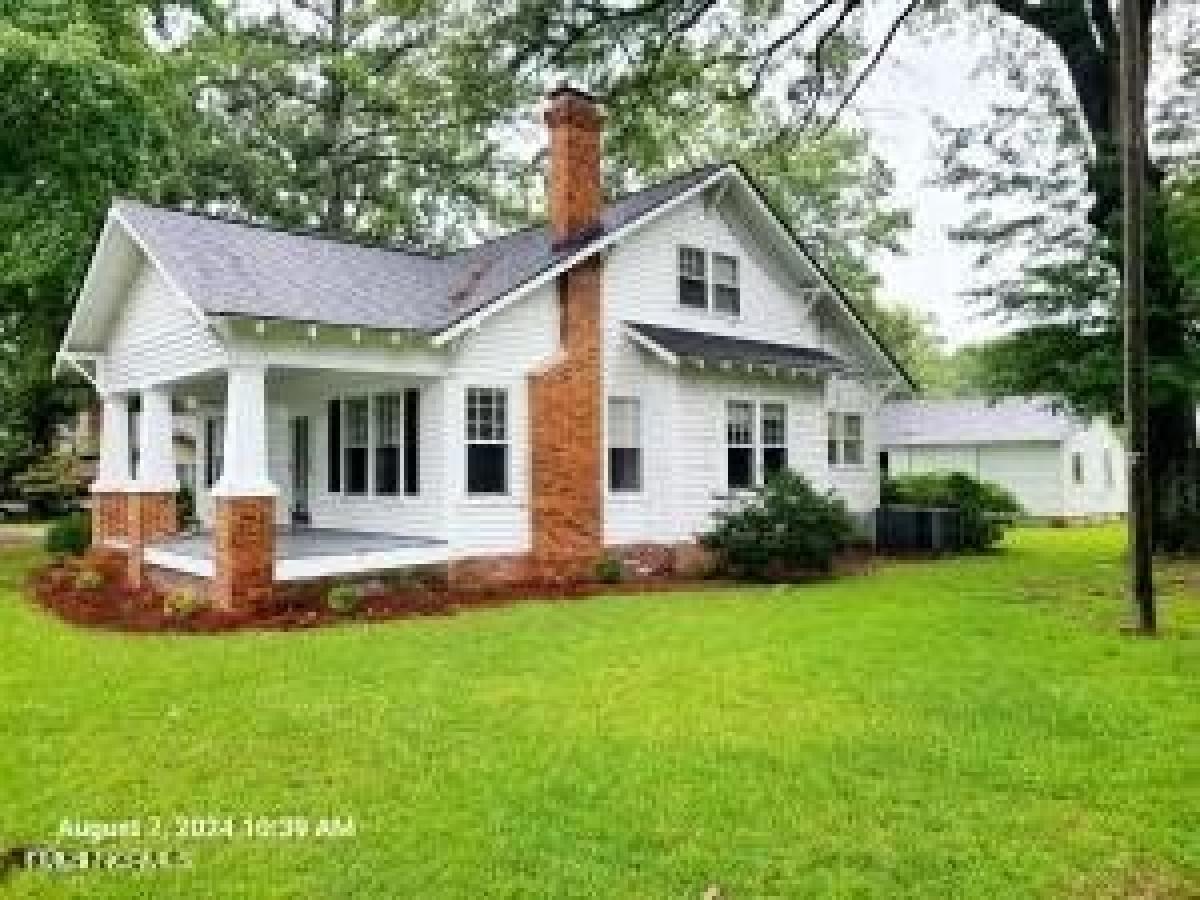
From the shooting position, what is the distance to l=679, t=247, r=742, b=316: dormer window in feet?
62.1

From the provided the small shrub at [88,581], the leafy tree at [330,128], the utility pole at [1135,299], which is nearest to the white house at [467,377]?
the small shrub at [88,581]

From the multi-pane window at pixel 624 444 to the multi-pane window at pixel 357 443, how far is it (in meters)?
3.92

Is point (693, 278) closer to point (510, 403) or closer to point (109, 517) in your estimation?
point (510, 403)

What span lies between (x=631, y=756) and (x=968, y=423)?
32.7m

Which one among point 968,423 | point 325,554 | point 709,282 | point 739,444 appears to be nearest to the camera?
point 325,554

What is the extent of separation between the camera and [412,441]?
636 inches

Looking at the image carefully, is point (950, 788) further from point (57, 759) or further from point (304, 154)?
point (304, 154)

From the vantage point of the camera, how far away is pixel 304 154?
30.6 m

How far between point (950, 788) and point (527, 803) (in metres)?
2.42

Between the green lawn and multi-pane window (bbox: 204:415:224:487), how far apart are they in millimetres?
9710

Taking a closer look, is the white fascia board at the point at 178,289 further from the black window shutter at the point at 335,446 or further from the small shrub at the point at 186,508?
the small shrub at the point at 186,508

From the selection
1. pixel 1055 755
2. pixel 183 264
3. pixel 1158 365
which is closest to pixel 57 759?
pixel 1055 755

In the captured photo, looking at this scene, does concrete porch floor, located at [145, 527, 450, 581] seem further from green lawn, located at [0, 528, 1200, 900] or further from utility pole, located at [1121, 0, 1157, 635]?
utility pole, located at [1121, 0, 1157, 635]

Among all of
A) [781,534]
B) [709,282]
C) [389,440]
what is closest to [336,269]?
[389,440]
